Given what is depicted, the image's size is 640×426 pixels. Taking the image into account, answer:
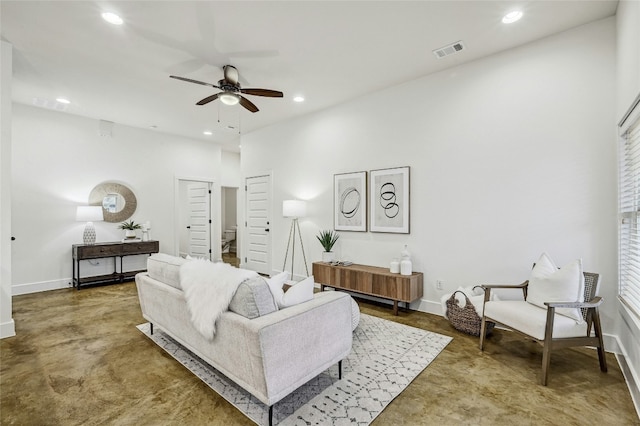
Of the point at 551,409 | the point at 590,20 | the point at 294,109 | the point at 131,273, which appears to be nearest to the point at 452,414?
the point at 551,409

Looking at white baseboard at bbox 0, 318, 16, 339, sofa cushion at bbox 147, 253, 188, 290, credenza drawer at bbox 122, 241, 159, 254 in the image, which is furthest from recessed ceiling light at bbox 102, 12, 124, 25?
credenza drawer at bbox 122, 241, 159, 254

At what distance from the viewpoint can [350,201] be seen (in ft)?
15.3

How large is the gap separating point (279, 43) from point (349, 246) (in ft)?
9.72

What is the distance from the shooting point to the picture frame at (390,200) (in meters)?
4.03

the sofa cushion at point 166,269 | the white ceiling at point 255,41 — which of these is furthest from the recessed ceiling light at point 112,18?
the sofa cushion at point 166,269

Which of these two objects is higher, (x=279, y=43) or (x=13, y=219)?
(x=279, y=43)

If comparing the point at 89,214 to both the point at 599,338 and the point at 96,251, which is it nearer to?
the point at 96,251

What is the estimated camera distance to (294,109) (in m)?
5.11

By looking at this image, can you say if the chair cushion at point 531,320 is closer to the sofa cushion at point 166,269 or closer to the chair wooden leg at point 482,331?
the chair wooden leg at point 482,331

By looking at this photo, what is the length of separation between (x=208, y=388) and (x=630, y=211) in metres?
3.64

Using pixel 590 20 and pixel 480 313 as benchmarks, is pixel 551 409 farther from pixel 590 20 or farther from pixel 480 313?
pixel 590 20

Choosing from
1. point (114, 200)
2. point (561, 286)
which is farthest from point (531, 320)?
point (114, 200)

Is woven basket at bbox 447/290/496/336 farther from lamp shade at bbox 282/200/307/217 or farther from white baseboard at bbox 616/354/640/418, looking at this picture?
lamp shade at bbox 282/200/307/217

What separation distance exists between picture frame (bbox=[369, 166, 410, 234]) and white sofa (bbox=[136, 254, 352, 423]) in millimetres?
2074
